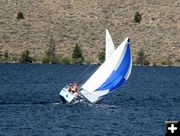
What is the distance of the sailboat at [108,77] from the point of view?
75.6 m

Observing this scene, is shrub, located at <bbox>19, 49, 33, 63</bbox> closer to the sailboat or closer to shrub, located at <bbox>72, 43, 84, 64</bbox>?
shrub, located at <bbox>72, 43, 84, 64</bbox>

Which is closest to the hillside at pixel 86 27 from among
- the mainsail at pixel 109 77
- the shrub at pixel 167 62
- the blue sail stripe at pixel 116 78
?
the shrub at pixel 167 62

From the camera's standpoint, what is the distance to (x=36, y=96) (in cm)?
8550

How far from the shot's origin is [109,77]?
7625 centimetres

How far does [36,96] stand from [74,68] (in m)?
72.4

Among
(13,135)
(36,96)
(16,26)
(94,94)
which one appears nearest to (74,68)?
(16,26)

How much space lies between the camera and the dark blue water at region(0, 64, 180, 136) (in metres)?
57.8

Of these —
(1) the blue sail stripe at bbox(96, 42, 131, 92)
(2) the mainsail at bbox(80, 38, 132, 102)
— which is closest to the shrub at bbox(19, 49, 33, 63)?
(2) the mainsail at bbox(80, 38, 132, 102)

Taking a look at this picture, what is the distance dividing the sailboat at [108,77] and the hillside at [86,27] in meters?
90.3

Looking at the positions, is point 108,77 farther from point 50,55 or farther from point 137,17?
point 137,17

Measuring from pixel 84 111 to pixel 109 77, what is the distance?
20.8 ft

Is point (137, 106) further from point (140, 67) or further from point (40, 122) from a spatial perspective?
point (140, 67)

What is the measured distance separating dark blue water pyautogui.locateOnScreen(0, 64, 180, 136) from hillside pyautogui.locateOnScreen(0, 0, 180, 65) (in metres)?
56.3

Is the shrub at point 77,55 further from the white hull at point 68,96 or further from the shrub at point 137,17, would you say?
the white hull at point 68,96
